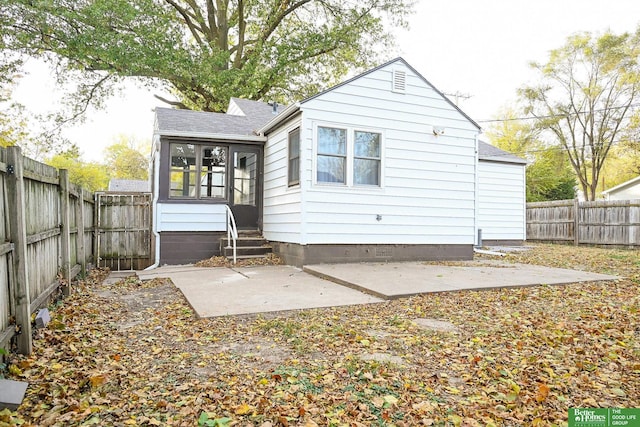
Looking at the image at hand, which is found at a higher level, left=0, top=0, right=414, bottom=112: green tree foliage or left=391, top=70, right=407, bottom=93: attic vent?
left=0, top=0, right=414, bottom=112: green tree foliage

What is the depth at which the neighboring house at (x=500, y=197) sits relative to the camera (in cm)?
1286

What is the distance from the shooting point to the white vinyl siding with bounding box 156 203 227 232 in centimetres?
888

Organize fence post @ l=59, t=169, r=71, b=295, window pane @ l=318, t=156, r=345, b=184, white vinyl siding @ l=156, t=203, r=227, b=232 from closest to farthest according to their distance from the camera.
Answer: fence post @ l=59, t=169, r=71, b=295
window pane @ l=318, t=156, r=345, b=184
white vinyl siding @ l=156, t=203, r=227, b=232

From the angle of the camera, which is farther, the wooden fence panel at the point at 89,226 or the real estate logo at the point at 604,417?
the wooden fence panel at the point at 89,226

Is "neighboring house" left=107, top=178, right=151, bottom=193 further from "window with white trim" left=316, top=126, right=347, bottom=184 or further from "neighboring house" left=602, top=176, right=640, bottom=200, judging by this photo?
"neighboring house" left=602, top=176, right=640, bottom=200

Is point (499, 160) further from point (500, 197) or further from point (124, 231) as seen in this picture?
point (124, 231)

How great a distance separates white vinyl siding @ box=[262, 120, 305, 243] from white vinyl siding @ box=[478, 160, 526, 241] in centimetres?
717

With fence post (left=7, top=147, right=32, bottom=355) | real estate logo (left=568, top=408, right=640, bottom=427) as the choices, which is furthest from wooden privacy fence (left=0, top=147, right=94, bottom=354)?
real estate logo (left=568, top=408, right=640, bottom=427)

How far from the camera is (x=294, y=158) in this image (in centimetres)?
809

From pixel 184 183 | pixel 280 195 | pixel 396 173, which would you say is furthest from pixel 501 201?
pixel 184 183

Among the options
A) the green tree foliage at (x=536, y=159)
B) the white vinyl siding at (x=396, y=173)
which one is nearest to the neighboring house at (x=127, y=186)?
the white vinyl siding at (x=396, y=173)

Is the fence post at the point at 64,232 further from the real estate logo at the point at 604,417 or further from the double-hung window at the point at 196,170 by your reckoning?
the real estate logo at the point at 604,417

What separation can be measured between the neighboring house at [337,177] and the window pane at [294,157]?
2cm

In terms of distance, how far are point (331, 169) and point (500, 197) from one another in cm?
783
